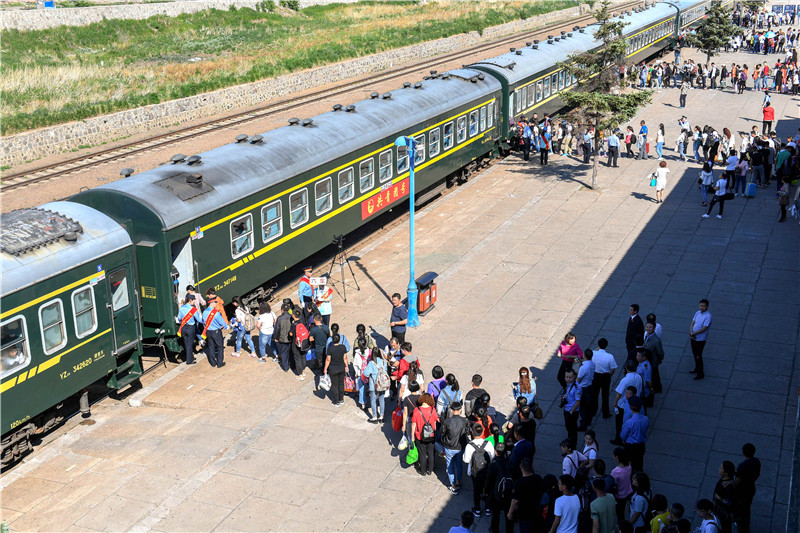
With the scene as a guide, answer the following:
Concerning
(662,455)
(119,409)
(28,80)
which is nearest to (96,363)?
(119,409)

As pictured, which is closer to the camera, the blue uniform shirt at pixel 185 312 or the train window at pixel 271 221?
the blue uniform shirt at pixel 185 312

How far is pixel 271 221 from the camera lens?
61.7ft

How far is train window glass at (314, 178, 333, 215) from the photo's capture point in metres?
20.5

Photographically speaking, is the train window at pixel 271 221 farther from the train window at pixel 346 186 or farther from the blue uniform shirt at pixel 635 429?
the blue uniform shirt at pixel 635 429

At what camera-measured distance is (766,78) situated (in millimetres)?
45250

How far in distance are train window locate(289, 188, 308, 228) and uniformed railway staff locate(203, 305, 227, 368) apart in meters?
3.93

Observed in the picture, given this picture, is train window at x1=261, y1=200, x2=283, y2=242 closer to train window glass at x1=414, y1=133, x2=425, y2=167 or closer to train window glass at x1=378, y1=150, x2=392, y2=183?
train window glass at x1=378, y1=150, x2=392, y2=183

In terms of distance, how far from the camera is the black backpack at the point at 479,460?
1164 centimetres

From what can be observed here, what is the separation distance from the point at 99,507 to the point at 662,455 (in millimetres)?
8763

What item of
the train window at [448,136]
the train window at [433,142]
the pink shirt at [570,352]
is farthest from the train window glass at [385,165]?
the pink shirt at [570,352]

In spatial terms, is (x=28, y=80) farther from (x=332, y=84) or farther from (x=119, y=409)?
(x=119, y=409)

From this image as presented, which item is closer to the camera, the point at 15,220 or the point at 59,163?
the point at 15,220

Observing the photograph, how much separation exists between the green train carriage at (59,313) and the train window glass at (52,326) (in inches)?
0.6

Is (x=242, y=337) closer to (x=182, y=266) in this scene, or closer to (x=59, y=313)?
(x=182, y=266)
